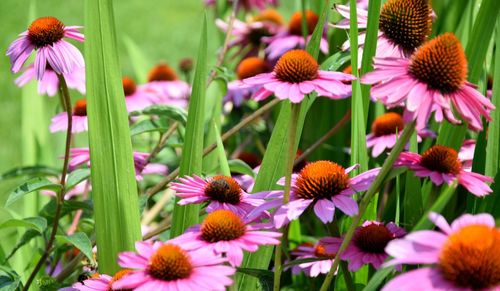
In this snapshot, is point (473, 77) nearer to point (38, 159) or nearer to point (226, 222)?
point (226, 222)

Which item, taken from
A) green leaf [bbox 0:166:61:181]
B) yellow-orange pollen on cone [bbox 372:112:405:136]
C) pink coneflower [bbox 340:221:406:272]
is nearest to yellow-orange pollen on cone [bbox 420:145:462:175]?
pink coneflower [bbox 340:221:406:272]

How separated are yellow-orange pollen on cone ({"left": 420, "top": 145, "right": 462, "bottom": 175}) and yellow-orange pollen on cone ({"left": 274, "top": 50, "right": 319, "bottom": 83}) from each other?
19 cm

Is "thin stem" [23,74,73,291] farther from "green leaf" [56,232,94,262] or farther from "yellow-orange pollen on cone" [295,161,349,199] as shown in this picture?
"yellow-orange pollen on cone" [295,161,349,199]

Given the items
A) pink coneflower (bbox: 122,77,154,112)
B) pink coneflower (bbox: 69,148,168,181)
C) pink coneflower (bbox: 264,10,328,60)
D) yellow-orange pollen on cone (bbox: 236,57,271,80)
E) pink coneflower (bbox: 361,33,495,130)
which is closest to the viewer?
pink coneflower (bbox: 361,33,495,130)

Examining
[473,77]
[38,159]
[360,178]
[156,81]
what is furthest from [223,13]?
[360,178]

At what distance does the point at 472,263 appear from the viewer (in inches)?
27.3

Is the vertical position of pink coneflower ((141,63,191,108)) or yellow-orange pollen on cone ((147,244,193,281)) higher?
pink coneflower ((141,63,191,108))

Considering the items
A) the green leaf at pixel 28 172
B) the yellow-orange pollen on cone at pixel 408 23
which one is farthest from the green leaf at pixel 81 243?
the yellow-orange pollen on cone at pixel 408 23

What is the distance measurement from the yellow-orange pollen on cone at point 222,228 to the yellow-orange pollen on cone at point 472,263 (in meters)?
0.25

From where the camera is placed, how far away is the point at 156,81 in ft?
7.78

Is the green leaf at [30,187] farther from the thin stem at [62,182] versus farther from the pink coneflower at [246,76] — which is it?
the pink coneflower at [246,76]

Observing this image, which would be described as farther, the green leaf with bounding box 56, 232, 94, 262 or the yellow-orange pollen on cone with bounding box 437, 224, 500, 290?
the green leaf with bounding box 56, 232, 94, 262

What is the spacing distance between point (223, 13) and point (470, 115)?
2.04 m

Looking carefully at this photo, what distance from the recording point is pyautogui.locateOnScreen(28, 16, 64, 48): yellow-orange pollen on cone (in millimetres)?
1209
